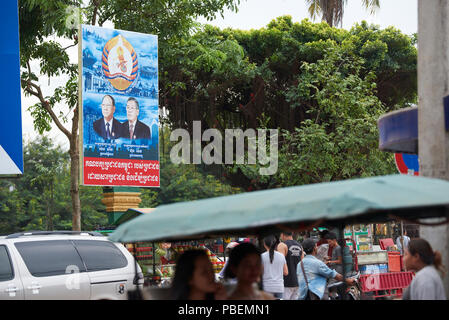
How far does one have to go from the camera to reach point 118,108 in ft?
59.5

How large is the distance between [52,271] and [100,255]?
0.84 metres

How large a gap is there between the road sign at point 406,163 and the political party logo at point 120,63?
406 inches

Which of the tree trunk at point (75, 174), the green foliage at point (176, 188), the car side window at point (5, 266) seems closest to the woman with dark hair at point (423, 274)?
the car side window at point (5, 266)

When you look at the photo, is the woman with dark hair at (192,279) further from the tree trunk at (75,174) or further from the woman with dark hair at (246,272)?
the tree trunk at (75,174)

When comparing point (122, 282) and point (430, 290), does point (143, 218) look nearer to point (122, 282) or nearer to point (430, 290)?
point (430, 290)

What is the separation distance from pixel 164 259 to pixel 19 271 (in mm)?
7603

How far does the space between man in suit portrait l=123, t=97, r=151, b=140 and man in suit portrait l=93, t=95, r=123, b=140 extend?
0.23 metres

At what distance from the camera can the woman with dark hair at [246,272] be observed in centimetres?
586

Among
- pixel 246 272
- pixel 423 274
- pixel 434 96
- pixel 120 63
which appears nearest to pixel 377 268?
pixel 120 63

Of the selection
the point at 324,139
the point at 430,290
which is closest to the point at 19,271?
the point at 430,290

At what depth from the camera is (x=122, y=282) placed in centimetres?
1002

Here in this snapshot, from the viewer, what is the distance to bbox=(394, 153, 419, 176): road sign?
9375 mm

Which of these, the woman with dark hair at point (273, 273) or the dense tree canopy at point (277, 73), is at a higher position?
the dense tree canopy at point (277, 73)

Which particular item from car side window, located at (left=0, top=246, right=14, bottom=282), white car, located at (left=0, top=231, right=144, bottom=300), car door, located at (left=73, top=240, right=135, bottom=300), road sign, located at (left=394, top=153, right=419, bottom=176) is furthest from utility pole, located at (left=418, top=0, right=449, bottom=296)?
car side window, located at (left=0, top=246, right=14, bottom=282)
